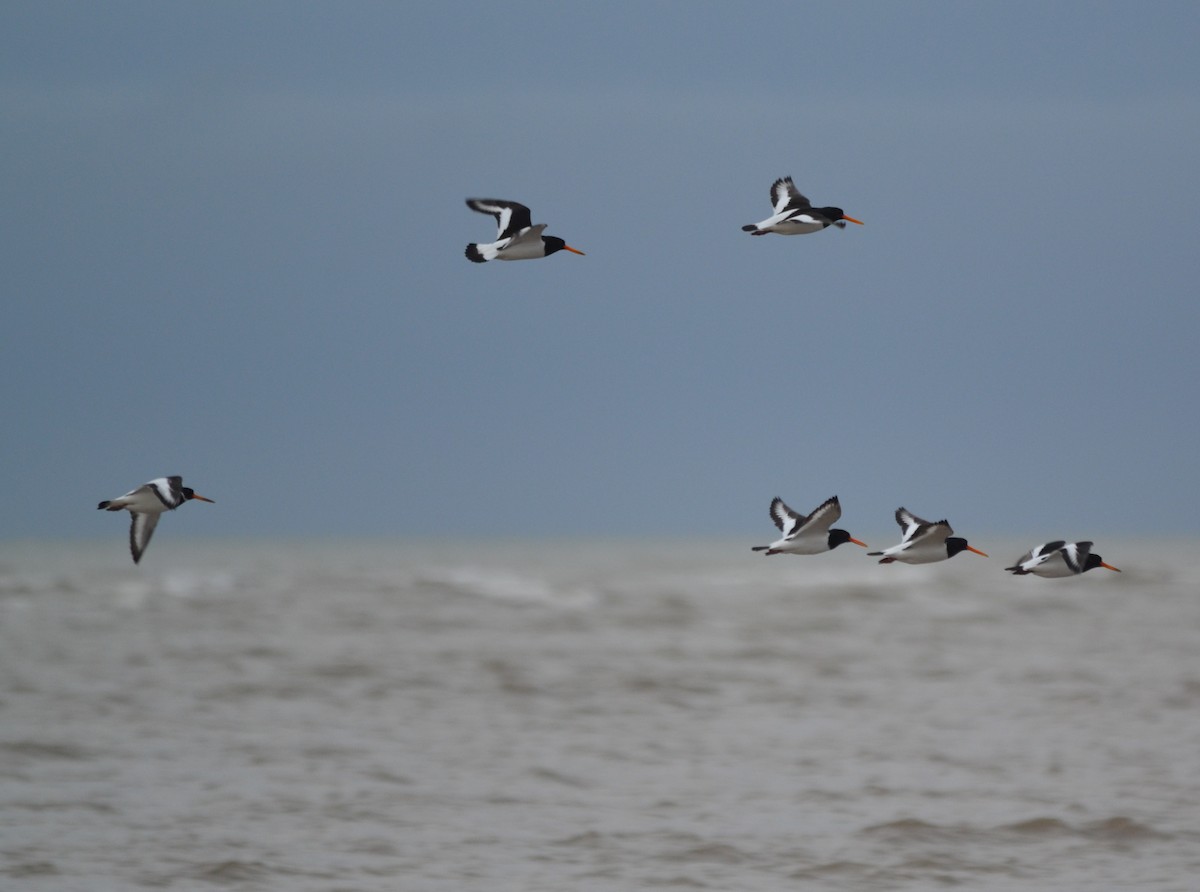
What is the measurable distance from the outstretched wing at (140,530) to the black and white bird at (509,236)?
2398 mm

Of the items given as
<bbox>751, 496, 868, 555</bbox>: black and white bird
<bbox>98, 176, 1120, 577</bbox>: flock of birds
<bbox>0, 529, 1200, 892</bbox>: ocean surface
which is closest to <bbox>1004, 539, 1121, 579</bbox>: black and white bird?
<bbox>98, 176, 1120, 577</bbox>: flock of birds

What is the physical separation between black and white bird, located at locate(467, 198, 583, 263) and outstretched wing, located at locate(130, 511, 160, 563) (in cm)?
240

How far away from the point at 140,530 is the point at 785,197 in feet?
14.9

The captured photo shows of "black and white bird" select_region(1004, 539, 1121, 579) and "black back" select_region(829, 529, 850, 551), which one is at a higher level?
"black back" select_region(829, 529, 850, 551)

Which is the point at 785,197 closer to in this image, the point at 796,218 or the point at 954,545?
the point at 796,218

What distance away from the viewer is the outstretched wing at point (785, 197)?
33.2ft

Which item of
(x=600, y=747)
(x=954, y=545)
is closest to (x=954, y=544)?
(x=954, y=545)

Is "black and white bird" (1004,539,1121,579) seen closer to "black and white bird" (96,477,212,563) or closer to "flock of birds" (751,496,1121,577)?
"flock of birds" (751,496,1121,577)

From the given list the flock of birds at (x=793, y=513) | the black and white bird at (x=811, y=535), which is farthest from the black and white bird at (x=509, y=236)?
the black and white bird at (x=811, y=535)

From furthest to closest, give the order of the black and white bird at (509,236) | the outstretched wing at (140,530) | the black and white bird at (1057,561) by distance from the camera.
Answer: the black and white bird at (509,236)
the outstretched wing at (140,530)
the black and white bird at (1057,561)

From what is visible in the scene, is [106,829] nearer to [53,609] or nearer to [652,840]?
[652,840]

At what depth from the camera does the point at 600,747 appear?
27.8 m

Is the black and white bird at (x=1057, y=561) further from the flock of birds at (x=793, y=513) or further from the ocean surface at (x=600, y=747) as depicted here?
the ocean surface at (x=600, y=747)

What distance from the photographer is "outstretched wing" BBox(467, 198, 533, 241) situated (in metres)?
10.0
